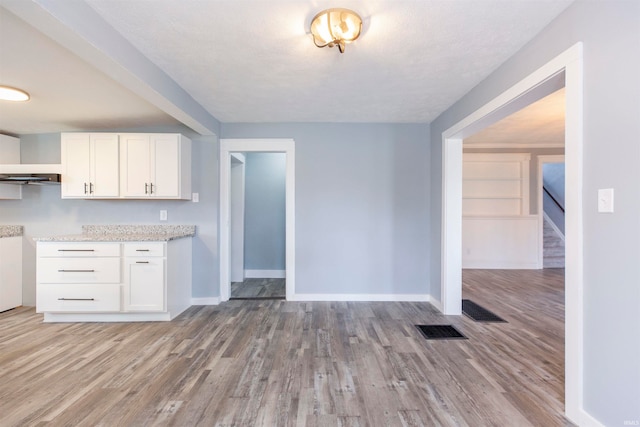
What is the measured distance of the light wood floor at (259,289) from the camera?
395 centimetres

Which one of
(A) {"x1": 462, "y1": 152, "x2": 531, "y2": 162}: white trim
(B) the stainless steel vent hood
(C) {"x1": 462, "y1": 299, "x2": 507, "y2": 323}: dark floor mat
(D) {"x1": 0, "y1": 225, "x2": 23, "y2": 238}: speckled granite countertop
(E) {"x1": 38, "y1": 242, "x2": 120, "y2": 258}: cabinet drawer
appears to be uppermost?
(A) {"x1": 462, "y1": 152, "x2": 531, "y2": 162}: white trim

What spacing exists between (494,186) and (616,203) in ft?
16.0

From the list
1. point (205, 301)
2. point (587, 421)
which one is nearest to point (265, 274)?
point (205, 301)

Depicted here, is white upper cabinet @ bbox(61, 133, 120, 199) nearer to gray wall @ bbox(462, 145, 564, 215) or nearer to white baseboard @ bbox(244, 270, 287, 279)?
white baseboard @ bbox(244, 270, 287, 279)

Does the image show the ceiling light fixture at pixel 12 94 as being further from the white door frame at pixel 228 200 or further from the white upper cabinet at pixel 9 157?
the white door frame at pixel 228 200

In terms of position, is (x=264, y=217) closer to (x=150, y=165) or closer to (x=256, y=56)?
(x=150, y=165)

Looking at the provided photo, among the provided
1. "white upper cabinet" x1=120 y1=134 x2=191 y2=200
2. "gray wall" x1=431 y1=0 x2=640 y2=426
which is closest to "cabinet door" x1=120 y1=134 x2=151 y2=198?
"white upper cabinet" x1=120 y1=134 x2=191 y2=200

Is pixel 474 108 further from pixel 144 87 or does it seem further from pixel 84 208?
pixel 84 208

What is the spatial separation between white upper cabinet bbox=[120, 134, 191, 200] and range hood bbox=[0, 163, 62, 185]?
2.49ft

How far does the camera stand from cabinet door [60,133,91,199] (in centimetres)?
323

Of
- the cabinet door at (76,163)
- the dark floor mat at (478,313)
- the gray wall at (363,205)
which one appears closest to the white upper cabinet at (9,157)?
the cabinet door at (76,163)

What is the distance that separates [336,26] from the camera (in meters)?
1.62

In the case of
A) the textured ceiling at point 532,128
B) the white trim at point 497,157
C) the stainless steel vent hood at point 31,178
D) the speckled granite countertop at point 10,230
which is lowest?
the speckled granite countertop at point 10,230

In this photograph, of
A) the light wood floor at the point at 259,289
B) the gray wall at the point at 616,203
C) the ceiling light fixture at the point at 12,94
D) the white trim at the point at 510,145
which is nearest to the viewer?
the gray wall at the point at 616,203
